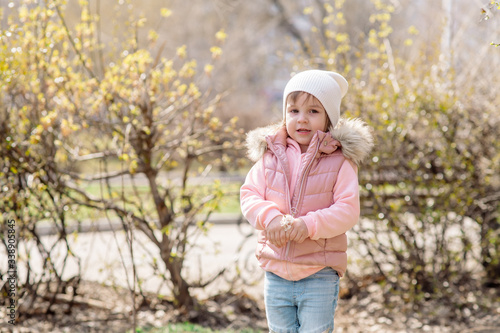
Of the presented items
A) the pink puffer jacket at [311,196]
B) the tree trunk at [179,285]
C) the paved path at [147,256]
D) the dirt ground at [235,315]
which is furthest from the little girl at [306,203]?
the dirt ground at [235,315]

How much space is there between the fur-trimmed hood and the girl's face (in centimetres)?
9

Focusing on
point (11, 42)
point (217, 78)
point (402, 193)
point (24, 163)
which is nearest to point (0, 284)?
point (24, 163)

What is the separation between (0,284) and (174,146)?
5.31ft

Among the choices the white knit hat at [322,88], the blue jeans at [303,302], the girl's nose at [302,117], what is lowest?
the blue jeans at [303,302]

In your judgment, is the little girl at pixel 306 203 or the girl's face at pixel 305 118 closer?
the little girl at pixel 306 203

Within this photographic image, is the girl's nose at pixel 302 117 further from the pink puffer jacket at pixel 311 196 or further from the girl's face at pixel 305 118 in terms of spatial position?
the pink puffer jacket at pixel 311 196

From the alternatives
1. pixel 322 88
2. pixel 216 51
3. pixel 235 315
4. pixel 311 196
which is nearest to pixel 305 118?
pixel 322 88

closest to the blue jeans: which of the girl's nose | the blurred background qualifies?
A: the girl's nose

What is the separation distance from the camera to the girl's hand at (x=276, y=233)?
2383 millimetres

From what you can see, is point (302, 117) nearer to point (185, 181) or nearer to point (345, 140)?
point (345, 140)

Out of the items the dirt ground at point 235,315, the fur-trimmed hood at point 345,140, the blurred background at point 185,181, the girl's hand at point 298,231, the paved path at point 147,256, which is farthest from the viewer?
the paved path at point 147,256

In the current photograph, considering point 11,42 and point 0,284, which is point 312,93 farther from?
point 0,284

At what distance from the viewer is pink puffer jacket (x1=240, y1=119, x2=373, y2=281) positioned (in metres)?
2.45

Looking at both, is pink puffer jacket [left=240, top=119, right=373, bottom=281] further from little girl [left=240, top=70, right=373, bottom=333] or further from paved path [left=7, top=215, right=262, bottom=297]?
paved path [left=7, top=215, right=262, bottom=297]
